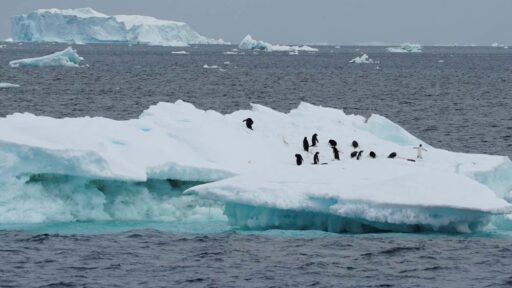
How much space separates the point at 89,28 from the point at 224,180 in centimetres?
13528

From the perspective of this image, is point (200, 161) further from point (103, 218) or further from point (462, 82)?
point (462, 82)

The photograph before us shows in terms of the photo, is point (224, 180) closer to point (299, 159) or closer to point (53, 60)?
point (299, 159)

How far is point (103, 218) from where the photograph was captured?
1853 centimetres

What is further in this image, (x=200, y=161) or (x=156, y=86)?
(x=156, y=86)

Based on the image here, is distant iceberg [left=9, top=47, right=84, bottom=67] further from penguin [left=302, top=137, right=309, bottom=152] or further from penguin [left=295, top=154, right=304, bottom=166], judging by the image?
penguin [left=295, top=154, right=304, bottom=166]

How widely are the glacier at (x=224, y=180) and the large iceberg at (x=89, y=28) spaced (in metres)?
124

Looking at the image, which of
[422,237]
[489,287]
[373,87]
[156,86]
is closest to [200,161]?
[422,237]

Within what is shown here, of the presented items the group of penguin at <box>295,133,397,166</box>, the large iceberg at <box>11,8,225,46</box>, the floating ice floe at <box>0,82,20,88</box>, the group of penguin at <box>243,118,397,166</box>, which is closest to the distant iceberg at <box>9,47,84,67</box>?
the floating ice floe at <box>0,82,20,88</box>

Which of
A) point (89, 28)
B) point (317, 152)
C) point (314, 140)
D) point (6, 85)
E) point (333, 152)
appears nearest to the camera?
point (317, 152)

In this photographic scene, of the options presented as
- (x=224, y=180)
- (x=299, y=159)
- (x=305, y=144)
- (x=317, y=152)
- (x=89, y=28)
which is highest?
(x=89, y=28)

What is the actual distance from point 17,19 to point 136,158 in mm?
131315

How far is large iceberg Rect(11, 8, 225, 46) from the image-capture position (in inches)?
5630

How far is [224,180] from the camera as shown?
59.6ft

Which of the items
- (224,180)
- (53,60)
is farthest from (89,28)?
(224,180)
